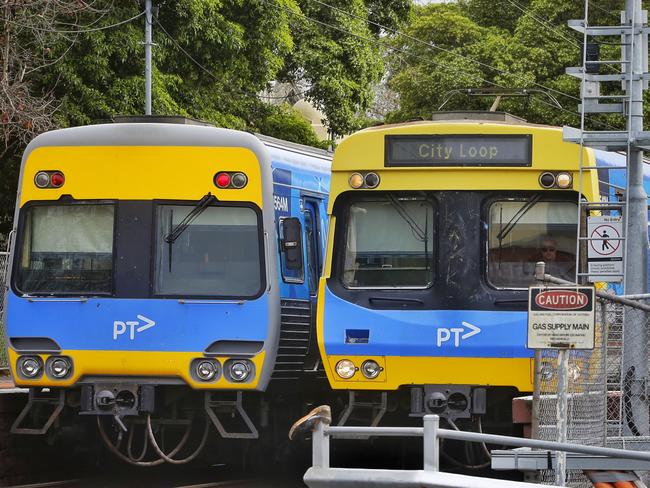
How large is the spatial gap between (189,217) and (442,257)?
7.78 ft

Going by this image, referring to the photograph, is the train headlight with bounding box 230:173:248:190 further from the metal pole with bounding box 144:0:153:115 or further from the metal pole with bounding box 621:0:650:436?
the metal pole with bounding box 144:0:153:115

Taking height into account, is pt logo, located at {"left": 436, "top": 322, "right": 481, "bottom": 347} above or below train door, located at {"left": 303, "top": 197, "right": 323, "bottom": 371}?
below

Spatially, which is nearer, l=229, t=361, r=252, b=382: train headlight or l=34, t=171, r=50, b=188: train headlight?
l=229, t=361, r=252, b=382: train headlight

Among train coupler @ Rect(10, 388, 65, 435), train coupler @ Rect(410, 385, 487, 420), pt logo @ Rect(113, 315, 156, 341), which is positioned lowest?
train coupler @ Rect(10, 388, 65, 435)

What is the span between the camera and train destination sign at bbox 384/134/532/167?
41.8ft

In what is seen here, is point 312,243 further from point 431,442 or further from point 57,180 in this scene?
point 431,442

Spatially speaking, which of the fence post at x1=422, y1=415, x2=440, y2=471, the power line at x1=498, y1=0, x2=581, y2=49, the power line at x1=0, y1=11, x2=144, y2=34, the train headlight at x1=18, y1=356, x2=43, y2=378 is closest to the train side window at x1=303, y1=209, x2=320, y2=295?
the train headlight at x1=18, y1=356, x2=43, y2=378

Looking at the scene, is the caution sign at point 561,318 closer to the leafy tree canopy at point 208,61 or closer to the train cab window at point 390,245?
the train cab window at point 390,245

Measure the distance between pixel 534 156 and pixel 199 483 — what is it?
185 inches

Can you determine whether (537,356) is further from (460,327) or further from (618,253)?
(618,253)

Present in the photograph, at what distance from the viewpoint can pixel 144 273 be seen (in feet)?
43.2

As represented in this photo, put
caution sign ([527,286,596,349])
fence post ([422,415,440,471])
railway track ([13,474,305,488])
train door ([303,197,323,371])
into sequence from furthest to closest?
train door ([303,197,323,371]) → railway track ([13,474,305,488]) → caution sign ([527,286,596,349]) → fence post ([422,415,440,471])

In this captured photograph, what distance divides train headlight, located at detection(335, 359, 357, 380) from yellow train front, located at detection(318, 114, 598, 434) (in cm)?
1

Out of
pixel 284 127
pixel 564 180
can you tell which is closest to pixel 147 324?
pixel 564 180
